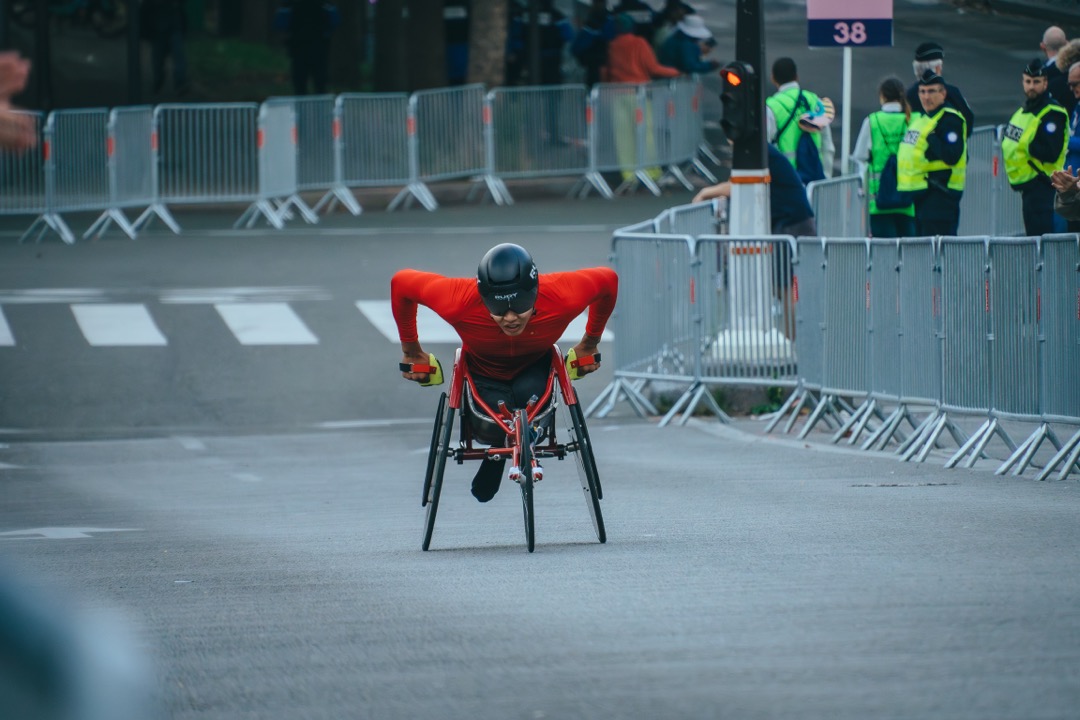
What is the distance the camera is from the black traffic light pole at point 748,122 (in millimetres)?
15789

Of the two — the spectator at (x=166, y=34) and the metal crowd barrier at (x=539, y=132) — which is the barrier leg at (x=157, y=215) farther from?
the spectator at (x=166, y=34)

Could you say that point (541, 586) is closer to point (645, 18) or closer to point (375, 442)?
point (375, 442)

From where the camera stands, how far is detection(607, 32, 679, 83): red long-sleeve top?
2842cm

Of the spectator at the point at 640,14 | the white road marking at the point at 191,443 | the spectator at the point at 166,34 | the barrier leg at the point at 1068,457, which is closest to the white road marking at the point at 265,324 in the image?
the white road marking at the point at 191,443

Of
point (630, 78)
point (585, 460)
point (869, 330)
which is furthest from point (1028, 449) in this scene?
point (630, 78)

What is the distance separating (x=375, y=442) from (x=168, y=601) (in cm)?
773

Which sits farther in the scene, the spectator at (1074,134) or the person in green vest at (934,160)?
the person in green vest at (934,160)

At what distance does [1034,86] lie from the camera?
14.5 m

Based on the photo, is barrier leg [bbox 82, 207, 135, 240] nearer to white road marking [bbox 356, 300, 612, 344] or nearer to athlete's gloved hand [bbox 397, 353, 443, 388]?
white road marking [bbox 356, 300, 612, 344]

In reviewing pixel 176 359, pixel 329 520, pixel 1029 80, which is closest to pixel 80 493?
pixel 329 520

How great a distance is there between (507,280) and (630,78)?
2023cm

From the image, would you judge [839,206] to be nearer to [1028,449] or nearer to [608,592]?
[1028,449]

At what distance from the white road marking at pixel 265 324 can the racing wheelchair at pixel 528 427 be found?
30.7ft

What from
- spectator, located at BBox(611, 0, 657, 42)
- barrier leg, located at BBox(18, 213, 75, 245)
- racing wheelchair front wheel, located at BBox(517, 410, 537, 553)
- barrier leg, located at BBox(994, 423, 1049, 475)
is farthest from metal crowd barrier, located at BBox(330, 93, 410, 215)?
racing wheelchair front wheel, located at BBox(517, 410, 537, 553)
